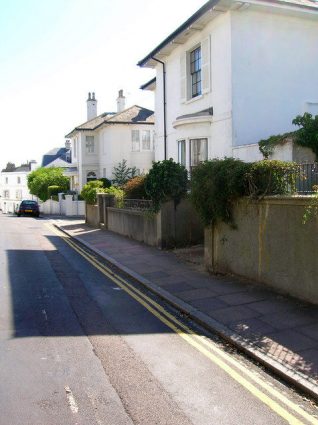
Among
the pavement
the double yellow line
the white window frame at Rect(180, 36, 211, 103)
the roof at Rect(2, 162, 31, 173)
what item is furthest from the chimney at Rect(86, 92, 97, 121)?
the roof at Rect(2, 162, 31, 173)

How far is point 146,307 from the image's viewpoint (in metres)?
8.09

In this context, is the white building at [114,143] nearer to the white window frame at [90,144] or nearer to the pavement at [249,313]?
the white window frame at [90,144]

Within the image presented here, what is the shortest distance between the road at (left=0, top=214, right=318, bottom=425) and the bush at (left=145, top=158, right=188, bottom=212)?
580 cm

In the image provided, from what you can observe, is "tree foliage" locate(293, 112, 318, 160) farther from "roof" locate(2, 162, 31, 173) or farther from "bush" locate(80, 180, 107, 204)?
"roof" locate(2, 162, 31, 173)

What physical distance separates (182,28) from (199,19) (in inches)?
47.1

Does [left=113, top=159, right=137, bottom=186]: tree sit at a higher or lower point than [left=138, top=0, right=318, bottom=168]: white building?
lower

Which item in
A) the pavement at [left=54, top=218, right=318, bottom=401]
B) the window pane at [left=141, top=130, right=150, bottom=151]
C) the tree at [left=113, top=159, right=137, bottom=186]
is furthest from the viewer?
the window pane at [left=141, top=130, right=150, bottom=151]

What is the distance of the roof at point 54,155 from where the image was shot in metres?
66.2

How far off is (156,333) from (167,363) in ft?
3.80

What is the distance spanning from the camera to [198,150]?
58.2 ft

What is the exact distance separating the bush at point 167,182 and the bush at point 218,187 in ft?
11.2

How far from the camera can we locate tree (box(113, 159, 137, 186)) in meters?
34.5

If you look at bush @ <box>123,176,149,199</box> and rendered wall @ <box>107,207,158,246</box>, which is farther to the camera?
bush @ <box>123,176,149,199</box>

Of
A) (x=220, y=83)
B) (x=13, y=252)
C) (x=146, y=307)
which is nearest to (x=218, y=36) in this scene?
(x=220, y=83)
